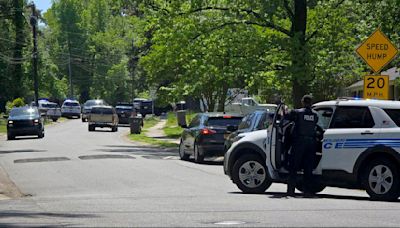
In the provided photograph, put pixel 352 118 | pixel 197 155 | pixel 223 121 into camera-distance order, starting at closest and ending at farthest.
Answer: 1. pixel 352 118
2. pixel 197 155
3. pixel 223 121

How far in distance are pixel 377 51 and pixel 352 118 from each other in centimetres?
404

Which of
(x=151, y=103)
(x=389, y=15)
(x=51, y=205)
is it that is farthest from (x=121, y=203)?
(x=151, y=103)

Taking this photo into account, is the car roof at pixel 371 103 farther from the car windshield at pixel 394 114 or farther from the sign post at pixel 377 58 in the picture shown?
the sign post at pixel 377 58

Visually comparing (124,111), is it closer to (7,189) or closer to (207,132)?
(207,132)

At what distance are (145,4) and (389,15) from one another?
11.4 meters

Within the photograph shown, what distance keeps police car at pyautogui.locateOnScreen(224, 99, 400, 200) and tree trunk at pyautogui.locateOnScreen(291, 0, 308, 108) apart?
14.9 m

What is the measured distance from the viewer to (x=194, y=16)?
3281cm

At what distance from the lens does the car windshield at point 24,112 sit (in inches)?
1650

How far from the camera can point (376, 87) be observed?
60.1 ft

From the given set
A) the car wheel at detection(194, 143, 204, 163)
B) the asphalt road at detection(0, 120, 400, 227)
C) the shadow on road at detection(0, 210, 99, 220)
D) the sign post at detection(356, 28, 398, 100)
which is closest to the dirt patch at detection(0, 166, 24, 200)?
the asphalt road at detection(0, 120, 400, 227)

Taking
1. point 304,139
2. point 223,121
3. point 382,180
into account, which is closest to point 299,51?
point 223,121

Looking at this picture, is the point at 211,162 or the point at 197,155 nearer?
the point at 197,155

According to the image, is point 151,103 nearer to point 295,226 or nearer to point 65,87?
point 65,87

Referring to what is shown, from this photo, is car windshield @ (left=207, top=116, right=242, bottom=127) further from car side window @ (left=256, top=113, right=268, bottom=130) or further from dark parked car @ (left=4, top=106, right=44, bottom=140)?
dark parked car @ (left=4, top=106, right=44, bottom=140)
